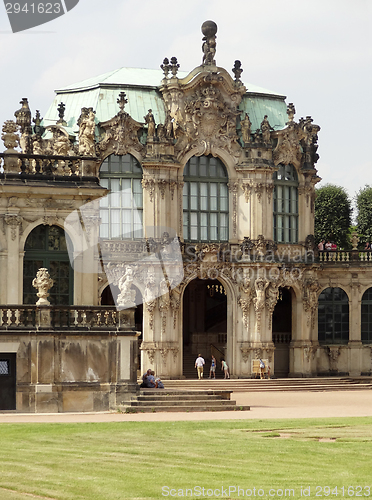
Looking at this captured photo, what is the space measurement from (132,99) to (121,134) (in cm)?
353

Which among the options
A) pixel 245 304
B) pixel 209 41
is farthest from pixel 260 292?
pixel 209 41

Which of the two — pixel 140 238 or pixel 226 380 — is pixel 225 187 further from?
pixel 226 380

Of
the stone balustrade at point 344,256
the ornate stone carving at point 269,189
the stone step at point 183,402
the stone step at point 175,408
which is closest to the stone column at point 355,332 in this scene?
the stone balustrade at point 344,256

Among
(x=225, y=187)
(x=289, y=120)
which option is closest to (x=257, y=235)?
(x=225, y=187)

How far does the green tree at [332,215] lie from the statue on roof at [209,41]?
26.9 metres

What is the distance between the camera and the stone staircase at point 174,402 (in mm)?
36353

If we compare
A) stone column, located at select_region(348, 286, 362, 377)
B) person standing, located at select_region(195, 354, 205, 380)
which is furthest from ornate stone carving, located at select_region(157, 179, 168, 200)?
stone column, located at select_region(348, 286, 362, 377)

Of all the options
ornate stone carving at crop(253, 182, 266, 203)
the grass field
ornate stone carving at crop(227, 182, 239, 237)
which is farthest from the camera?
ornate stone carving at crop(227, 182, 239, 237)

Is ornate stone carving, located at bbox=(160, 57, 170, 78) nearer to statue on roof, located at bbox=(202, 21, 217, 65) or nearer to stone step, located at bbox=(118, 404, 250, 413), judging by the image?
statue on roof, located at bbox=(202, 21, 217, 65)

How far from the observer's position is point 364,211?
87.9 meters

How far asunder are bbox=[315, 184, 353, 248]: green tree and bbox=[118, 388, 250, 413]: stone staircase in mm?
49902

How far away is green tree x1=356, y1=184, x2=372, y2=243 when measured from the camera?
286 feet

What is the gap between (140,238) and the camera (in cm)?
6016

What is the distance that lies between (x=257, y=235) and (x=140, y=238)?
6.58 metres
